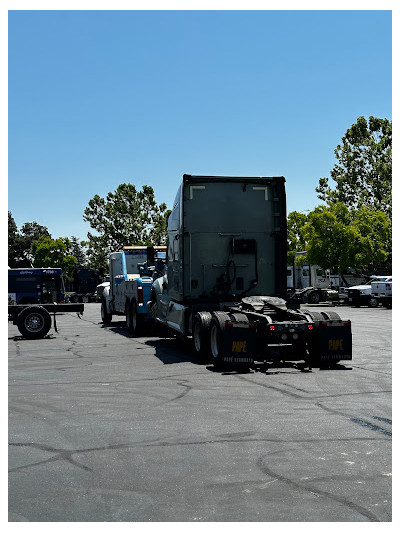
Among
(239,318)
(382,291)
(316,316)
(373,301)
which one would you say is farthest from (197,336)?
(373,301)

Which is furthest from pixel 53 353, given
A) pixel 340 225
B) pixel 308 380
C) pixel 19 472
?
pixel 340 225

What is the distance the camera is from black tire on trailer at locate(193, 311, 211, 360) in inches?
498

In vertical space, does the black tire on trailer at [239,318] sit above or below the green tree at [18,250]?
below

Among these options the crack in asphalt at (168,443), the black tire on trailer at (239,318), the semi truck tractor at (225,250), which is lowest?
the crack in asphalt at (168,443)

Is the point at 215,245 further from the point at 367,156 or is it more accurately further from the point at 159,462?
the point at 367,156

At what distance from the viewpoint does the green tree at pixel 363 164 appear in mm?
64681

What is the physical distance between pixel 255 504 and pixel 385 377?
6.68 m

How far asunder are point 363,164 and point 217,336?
191ft

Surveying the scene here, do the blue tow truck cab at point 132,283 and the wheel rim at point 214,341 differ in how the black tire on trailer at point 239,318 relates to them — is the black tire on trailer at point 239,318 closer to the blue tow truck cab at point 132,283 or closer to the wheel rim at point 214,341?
the wheel rim at point 214,341

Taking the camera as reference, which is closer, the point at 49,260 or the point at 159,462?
the point at 159,462

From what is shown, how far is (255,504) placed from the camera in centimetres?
467

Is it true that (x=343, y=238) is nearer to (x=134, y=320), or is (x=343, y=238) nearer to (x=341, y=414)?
(x=134, y=320)

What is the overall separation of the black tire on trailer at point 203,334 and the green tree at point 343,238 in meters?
35.7

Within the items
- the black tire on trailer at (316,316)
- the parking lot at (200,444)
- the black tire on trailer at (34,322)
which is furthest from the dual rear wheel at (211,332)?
the black tire on trailer at (34,322)
